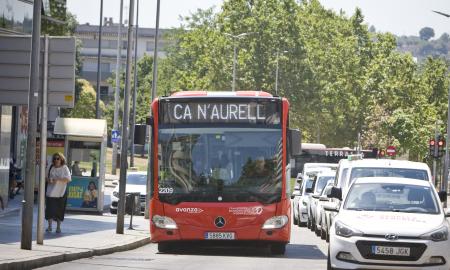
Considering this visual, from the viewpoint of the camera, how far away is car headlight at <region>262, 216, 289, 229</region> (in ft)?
85.3

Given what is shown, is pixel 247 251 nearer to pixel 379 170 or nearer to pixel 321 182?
pixel 379 170

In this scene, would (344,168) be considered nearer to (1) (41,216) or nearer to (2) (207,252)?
(2) (207,252)

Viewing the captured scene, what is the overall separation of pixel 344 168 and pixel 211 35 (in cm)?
8633

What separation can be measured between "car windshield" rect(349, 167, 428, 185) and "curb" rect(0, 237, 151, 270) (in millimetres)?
4952

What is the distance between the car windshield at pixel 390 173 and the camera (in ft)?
91.6

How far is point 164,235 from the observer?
26156 millimetres

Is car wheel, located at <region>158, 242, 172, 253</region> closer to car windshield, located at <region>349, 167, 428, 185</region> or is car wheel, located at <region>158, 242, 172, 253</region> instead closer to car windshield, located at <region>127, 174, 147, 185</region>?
car windshield, located at <region>349, 167, 428, 185</region>

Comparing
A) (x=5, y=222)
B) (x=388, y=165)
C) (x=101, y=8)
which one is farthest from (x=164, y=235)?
(x=101, y=8)

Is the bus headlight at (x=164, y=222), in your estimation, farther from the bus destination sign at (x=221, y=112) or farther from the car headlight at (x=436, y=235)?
the car headlight at (x=436, y=235)

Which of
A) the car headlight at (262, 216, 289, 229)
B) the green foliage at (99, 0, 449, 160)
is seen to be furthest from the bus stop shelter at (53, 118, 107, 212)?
the green foliage at (99, 0, 449, 160)

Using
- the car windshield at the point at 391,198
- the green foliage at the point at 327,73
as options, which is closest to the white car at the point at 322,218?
the car windshield at the point at 391,198

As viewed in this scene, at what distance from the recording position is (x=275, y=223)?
85.4 feet

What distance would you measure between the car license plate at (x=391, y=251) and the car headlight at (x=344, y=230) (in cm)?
32

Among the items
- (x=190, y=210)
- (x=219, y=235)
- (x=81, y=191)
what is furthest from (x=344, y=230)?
(x=81, y=191)
